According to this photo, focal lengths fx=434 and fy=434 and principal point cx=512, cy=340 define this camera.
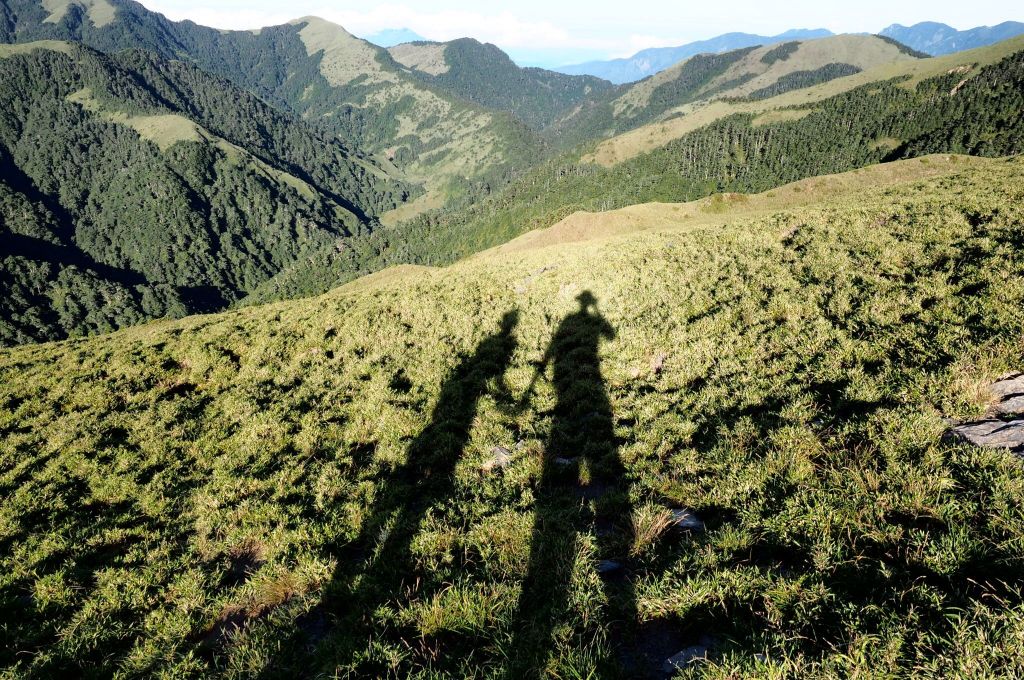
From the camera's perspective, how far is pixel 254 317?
2234cm

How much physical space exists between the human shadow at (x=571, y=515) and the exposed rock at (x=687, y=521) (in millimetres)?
700

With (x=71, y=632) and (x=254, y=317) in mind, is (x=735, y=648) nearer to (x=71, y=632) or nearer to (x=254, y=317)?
(x=71, y=632)

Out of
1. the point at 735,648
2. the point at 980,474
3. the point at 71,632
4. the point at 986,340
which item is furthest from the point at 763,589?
the point at 71,632

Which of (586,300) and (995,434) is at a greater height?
(586,300)

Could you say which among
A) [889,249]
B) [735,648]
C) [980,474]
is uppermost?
[889,249]

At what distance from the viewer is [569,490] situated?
25.5 ft

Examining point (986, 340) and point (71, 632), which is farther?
point (986, 340)

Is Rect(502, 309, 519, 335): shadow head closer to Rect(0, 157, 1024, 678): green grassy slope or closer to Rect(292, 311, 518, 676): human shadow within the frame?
Rect(0, 157, 1024, 678): green grassy slope

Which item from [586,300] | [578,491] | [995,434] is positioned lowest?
Answer: [578,491]

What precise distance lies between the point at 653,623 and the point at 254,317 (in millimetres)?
23362

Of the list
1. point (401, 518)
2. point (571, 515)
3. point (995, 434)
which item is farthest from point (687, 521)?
point (401, 518)

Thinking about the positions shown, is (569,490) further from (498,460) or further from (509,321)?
(509,321)

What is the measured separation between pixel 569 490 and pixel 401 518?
2.97m

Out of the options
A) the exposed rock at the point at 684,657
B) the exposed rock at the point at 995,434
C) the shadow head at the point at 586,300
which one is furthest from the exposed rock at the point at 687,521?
the shadow head at the point at 586,300
